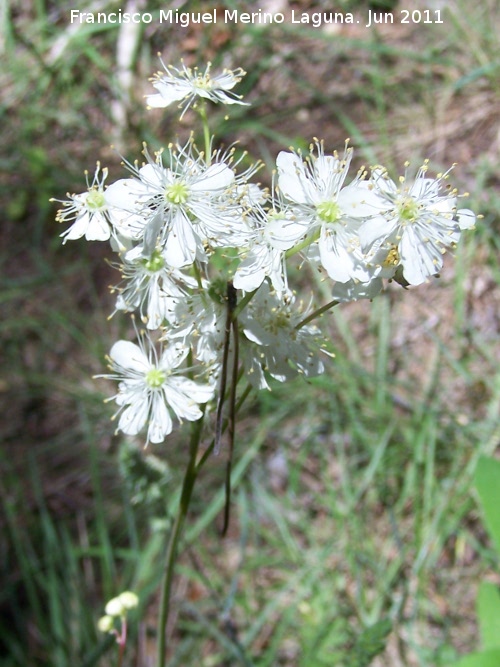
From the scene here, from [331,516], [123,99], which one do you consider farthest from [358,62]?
[331,516]

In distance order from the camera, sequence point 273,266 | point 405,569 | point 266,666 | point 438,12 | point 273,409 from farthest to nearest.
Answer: point 438,12 → point 273,409 → point 405,569 → point 266,666 → point 273,266

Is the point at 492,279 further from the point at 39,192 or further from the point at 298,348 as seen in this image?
the point at 39,192

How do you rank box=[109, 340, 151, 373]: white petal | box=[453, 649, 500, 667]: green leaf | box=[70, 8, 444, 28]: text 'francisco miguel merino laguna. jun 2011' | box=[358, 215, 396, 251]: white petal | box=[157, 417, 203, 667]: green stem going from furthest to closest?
box=[70, 8, 444, 28]: text 'francisco miguel merino laguna. jun 2011' < box=[453, 649, 500, 667]: green leaf < box=[109, 340, 151, 373]: white petal < box=[157, 417, 203, 667]: green stem < box=[358, 215, 396, 251]: white petal

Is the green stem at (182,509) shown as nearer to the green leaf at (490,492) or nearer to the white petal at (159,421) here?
the white petal at (159,421)

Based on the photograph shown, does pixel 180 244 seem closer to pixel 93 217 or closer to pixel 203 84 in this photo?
pixel 93 217

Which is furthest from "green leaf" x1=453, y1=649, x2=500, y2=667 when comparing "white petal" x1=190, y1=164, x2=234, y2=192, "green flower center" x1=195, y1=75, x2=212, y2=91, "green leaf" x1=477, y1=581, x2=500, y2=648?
"green flower center" x1=195, y1=75, x2=212, y2=91

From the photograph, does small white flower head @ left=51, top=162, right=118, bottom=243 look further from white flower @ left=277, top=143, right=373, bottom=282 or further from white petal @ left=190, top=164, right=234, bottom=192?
white flower @ left=277, top=143, right=373, bottom=282

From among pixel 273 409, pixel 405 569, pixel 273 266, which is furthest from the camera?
pixel 273 409
